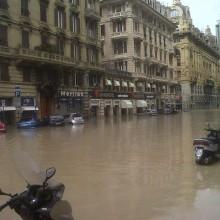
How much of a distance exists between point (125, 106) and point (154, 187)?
61071 mm

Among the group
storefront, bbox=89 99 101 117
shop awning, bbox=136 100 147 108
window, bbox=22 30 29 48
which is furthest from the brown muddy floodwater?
shop awning, bbox=136 100 147 108

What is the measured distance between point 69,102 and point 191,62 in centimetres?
6329

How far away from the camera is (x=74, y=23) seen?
57.9m

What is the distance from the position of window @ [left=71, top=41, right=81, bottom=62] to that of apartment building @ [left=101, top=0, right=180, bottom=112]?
12.4m

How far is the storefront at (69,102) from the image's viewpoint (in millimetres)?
53250

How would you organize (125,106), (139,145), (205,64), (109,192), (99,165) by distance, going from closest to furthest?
1. (109,192)
2. (99,165)
3. (139,145)
4. (125,106)
5. (205,64)

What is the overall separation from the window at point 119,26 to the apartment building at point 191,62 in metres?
34.8

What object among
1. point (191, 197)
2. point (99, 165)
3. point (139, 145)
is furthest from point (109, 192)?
point (139, 145)

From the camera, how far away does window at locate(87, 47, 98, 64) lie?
2396 inches

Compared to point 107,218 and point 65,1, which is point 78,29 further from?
A: point 107,218

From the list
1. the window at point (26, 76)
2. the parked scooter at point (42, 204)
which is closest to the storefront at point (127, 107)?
the window at point (26, 76)

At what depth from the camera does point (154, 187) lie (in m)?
10.6

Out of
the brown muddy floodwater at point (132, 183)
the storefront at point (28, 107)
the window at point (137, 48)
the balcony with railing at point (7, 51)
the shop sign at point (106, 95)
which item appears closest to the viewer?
the brown muddy floodwater at point (132, 183)

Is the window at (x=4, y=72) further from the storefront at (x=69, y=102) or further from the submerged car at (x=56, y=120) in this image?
the storefront at (x=69, y=102)
